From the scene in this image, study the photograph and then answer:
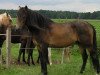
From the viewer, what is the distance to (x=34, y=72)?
1041cm

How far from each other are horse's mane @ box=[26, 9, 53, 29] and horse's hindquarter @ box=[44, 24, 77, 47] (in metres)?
0.23

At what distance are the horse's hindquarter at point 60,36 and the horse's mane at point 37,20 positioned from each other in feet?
0.75

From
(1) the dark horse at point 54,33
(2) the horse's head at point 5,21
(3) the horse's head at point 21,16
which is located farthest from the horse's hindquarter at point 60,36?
(2) the horse's head at point 5,21

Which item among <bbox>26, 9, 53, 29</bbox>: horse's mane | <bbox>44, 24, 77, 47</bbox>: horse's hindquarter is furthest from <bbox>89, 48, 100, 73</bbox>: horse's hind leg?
<bbox>26, 9, 53, 29</bbox>: horse's mane

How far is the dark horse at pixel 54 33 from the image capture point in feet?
30.7

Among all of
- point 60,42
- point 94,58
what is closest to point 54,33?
point 60,42

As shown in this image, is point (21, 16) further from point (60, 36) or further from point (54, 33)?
point (60, 36)

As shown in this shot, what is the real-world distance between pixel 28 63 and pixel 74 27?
177 inches

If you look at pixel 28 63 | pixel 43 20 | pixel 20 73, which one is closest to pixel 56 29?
pixel 43 20

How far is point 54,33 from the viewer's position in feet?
31.6

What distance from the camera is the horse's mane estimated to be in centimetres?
937

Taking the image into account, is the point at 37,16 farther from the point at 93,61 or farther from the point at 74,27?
the point at 93,61

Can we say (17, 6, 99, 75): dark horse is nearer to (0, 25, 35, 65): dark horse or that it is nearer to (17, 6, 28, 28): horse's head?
(17, 6, 28, 28): horse's head

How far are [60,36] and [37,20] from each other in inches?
34.2
